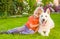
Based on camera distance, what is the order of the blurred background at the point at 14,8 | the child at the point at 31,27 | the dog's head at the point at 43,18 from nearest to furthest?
the dog's head at the point at 43,18
the child at the point at 31,27
the blurred background at the point at 14,8

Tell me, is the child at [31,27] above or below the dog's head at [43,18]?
below

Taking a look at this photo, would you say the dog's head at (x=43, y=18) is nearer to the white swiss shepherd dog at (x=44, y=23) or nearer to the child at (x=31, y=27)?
the white swiss shepherd dog at (x=44, y=23)

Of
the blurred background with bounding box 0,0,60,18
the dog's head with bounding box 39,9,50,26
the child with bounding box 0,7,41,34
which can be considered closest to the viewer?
the dog's head with bounding box 39,9,50,26

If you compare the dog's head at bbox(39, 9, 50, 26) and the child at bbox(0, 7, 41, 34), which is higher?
the dog's head at bbox(39, 9, 50, 26)

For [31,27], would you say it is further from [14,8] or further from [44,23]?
[14,8]

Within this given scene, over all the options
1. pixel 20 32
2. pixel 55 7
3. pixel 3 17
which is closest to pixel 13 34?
pixel 20 32

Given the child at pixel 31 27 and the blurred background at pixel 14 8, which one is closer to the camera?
the child at pixel 31 27

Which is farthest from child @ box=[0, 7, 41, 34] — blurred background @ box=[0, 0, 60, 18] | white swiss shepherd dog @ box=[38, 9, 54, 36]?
blurred background @ box=[0, 0, 60, 18]

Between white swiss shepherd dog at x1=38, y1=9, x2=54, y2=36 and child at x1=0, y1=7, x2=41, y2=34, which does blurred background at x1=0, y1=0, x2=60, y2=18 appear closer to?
child at x1=0, y1=7, x2=41, y2=34

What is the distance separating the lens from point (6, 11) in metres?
8.12

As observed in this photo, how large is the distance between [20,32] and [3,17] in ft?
8.62

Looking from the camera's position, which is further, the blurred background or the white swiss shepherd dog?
the blurred background

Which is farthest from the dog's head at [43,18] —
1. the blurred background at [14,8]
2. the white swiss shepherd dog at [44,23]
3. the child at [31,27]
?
the blurred background at [14,8]

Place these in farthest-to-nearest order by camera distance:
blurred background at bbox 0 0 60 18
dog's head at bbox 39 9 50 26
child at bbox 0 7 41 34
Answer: blurred background at bbox 0 0 60 18 → child at bbox 0 7 41 34 → dog's head at bbox 39 9 50 26
